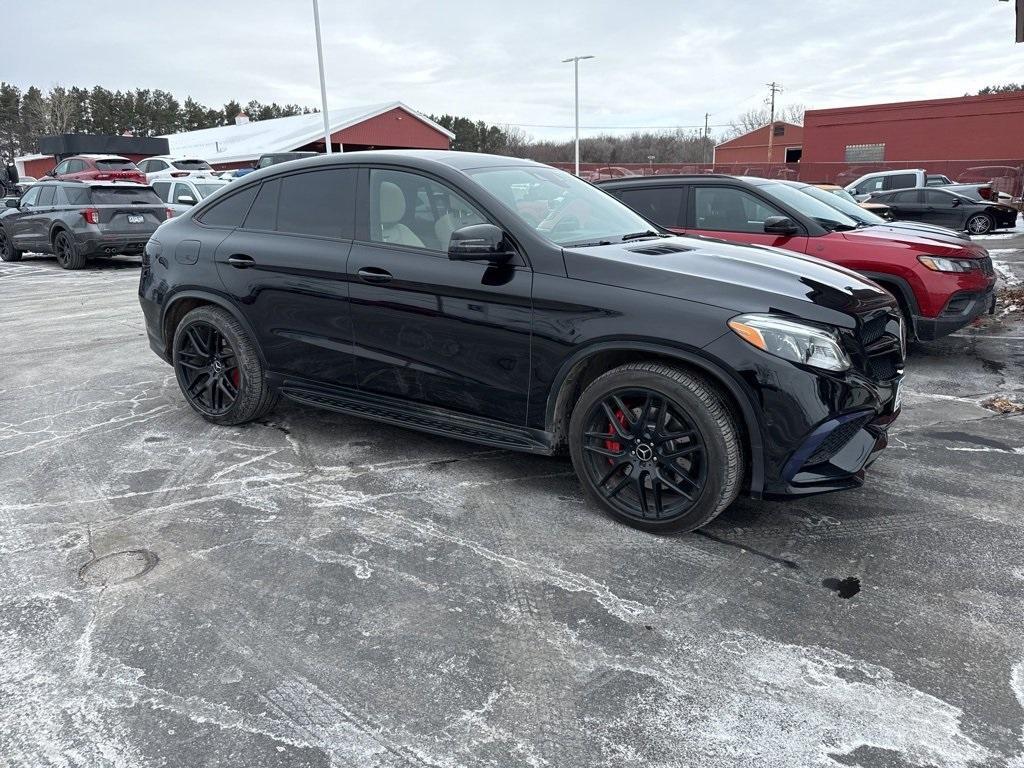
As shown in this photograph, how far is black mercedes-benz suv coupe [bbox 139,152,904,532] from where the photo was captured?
3189mm

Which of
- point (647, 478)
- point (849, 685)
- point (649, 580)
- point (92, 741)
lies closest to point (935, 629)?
point (849, 685)

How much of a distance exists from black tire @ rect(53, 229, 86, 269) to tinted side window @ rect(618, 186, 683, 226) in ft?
36.1

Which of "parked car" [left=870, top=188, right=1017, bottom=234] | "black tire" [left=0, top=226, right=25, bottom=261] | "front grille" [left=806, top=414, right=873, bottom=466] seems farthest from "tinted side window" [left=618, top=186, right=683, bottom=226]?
"parked car" [left=870, top=188, right=1017, bottom=234]

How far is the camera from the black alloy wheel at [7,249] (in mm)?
15465

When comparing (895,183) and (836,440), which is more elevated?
(895,183)

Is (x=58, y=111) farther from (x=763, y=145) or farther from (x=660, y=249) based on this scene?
(x=660, y=249)

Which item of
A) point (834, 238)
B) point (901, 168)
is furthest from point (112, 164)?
point (901, 168)

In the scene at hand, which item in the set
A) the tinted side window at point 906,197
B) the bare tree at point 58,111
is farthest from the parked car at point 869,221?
the bare tree at point 58,111

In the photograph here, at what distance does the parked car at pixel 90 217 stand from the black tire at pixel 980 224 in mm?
19595

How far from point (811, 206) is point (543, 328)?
15.0 ft

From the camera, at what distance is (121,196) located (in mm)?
13750

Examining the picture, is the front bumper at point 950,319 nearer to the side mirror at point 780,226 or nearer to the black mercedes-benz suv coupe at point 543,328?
the side mirror at point 780,226

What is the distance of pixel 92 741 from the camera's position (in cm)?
Result: 223

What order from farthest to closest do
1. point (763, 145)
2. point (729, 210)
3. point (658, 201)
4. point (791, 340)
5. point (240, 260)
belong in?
point (763, 145)
point (658, 201)
point (729, 210)
point (240, 260)
point (791, 340)
